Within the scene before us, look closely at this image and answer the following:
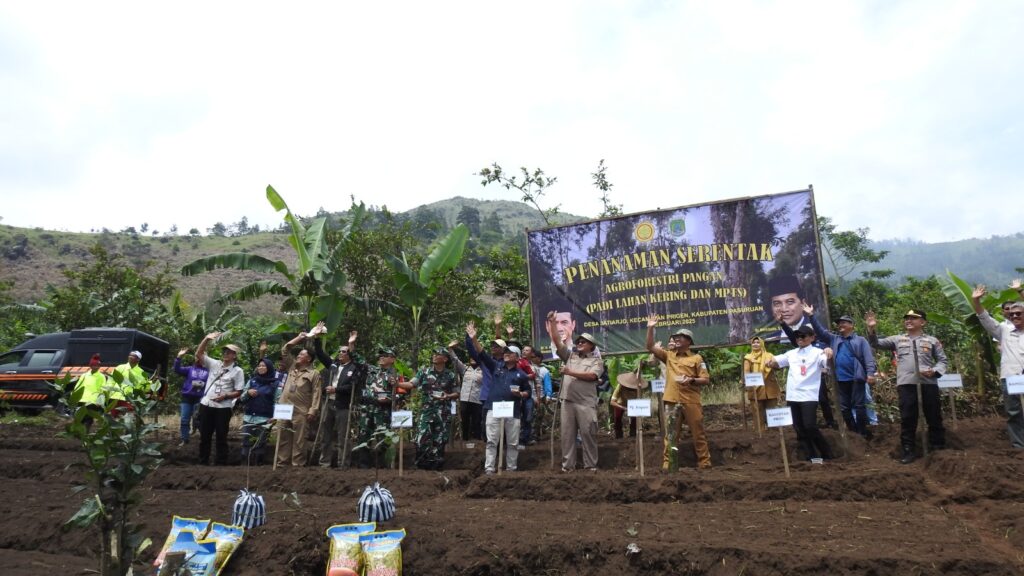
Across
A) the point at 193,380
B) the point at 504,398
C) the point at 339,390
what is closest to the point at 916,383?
the point at 504,398

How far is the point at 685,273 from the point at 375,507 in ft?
22.9

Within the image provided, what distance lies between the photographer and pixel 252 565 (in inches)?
218

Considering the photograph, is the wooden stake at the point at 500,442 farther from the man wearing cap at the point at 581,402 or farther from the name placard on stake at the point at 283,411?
the name placard on stake at the point at 283,411

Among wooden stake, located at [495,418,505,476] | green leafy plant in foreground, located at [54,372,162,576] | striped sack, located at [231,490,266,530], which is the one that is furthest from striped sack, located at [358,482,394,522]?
wooden stake, located at [495,418,505,476]

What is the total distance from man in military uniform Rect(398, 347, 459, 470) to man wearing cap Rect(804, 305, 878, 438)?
5.02 m

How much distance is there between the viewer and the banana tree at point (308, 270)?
460 inches

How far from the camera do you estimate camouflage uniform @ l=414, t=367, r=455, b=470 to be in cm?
945

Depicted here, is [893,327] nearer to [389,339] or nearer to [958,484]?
[958,484]

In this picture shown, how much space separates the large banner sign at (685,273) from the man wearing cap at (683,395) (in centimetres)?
234

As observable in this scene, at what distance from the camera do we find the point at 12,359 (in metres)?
16.1

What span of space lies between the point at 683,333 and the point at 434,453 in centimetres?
382

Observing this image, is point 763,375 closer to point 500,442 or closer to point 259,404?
point 500,442

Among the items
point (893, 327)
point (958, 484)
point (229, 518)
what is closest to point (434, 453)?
point (229, 518)

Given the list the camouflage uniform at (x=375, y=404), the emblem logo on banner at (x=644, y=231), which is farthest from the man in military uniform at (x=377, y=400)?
the emblem logo on banner at (x=644, y=231)
